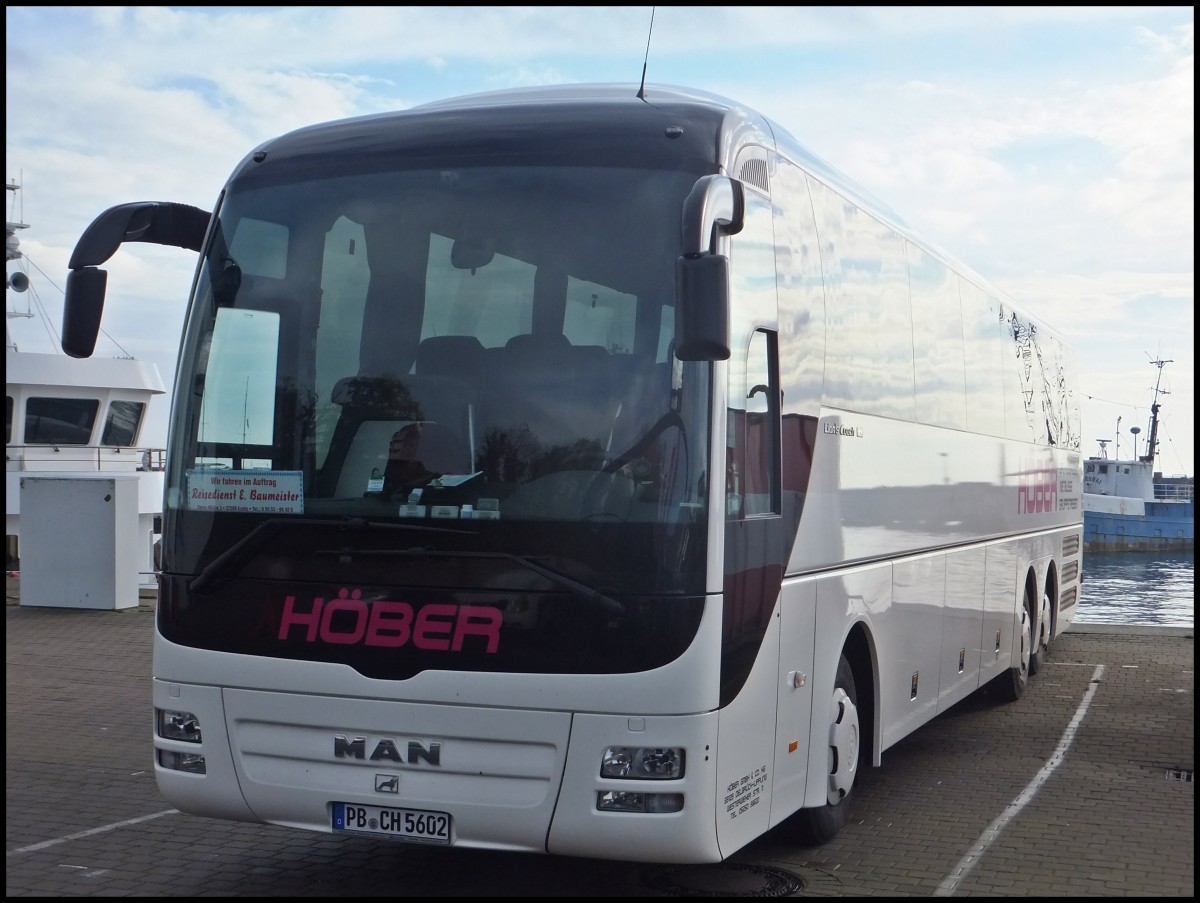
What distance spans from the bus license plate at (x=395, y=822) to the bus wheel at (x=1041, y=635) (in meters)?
8.87

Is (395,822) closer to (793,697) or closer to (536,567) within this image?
(536,567)

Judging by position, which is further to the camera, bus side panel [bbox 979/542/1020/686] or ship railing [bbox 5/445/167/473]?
ship railing [bbox 5/445/167/473]

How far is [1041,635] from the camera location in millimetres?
13500

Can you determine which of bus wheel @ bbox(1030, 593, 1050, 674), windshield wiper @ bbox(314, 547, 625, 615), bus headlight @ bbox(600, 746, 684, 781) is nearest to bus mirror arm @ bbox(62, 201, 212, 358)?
windshield wiper @ bbox(314, 547, 625, 615)

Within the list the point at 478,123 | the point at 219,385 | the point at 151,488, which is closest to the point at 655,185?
the point at 478,123

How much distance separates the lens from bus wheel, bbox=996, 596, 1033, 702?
1223cm

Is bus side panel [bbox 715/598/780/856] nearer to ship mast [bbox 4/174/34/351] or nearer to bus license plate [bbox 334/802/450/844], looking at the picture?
bus license plate [bbox 334/802/450/844]

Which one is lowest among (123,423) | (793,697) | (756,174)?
(793,697)

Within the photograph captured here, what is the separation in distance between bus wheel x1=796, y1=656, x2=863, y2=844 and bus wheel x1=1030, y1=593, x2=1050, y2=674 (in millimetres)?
6413

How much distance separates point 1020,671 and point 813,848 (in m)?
5.79

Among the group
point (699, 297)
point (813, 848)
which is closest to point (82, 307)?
point (699, 297)

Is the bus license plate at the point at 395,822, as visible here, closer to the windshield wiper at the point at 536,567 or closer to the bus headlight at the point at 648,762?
the bus headlight at the point at 648,762

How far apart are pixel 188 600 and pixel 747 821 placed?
7.99 feet

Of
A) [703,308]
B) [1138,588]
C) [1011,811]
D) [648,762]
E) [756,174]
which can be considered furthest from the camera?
[1138,588]
